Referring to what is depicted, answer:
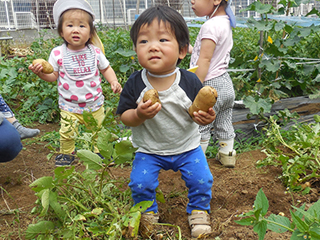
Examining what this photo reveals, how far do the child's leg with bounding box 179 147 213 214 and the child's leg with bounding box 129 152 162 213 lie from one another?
156 millimetres

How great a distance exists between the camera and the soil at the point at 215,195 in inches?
71.1

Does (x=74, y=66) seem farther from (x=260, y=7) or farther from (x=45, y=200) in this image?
(x=260, y=7)

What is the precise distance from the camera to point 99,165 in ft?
5.40

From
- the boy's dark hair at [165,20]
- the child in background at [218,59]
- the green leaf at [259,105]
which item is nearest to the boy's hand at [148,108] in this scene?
the boy's dark hair at [165,20]

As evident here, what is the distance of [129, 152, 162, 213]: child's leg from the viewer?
5.72ft

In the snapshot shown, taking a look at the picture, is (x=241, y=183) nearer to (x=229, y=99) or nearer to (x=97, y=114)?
(x=229, y=99)

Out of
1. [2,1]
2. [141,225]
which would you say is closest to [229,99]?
[141,225]

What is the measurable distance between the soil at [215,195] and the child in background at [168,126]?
151mm

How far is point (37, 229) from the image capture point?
1.56m

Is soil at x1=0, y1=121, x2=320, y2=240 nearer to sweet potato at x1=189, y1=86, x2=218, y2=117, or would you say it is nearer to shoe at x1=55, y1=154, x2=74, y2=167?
shoe at x1=55, y1=154, x2=74, y2=167

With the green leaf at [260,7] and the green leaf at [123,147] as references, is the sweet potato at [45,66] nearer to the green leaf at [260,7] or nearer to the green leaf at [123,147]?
the green leaf at [123,147]

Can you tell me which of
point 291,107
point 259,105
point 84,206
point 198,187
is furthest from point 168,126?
point 291,107

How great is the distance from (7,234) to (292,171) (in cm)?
174

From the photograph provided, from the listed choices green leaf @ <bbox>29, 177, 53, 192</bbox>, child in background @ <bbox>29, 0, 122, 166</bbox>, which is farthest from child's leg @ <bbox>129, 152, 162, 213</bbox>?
child in background @ <bbox>29, 0, 122, 166</bbox>
